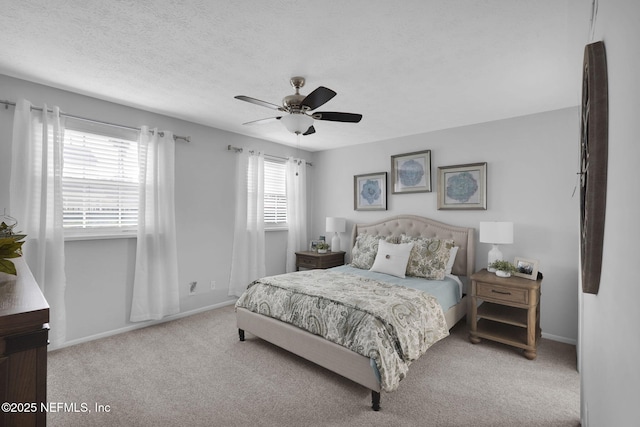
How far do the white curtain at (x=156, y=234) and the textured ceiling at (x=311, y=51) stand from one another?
0.53 metres

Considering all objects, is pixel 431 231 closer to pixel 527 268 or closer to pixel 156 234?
pixel 527 268

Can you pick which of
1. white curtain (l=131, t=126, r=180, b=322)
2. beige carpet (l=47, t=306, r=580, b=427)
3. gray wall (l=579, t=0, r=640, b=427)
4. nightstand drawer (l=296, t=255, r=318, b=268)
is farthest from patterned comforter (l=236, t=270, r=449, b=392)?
nightstand drawer (l=296, t=255, r=318, b=268)

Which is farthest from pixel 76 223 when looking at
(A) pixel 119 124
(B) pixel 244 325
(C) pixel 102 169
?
(B) pixel 244 325

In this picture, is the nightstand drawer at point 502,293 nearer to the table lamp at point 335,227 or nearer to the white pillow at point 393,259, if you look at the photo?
the white pillow at point 393,259

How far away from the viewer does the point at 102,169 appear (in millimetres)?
3295

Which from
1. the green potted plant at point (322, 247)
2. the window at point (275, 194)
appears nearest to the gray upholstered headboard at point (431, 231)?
the green potted plant at point (322, 247)

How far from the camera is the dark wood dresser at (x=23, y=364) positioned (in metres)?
0.64

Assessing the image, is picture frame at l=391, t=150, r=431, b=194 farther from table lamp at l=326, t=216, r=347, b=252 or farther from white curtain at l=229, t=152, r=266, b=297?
white curtain at l=229, t=152, r=266, b=297

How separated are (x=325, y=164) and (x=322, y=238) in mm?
1340

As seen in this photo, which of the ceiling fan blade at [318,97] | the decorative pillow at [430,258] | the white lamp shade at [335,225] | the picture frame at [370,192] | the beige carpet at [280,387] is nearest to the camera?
the beige carpet at [280,387]

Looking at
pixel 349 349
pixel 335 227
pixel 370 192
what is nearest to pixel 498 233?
pixel 370 192

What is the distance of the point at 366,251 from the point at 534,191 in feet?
6.75

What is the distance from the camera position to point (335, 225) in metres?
4.95

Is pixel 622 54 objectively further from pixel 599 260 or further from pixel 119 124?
pixel 119 124
